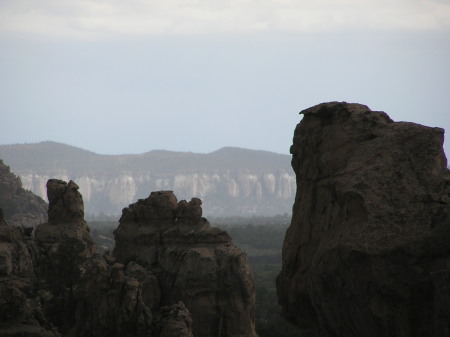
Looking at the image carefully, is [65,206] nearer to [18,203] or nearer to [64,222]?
[64,222]

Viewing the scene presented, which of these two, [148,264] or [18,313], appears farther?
[148,264]

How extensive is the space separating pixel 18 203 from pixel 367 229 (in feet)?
344

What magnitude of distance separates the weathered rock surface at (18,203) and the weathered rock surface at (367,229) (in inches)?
3702

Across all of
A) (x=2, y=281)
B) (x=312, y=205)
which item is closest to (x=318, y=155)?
(x=312, y=205)

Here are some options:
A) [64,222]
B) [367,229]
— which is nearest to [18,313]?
[367,229]

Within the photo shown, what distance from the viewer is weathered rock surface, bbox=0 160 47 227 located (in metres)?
111

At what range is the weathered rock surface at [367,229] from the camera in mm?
12734

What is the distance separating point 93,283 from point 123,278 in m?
1.11

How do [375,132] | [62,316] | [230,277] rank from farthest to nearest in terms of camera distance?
1. [230,277]
2. [62,316]
3. [375,132]

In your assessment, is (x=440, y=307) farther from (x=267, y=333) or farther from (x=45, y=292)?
(x=267, y=333)

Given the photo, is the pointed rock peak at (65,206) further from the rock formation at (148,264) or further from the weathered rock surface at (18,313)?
the weathered rock surface at (18,313)

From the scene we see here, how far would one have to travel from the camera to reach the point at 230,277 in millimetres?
44000

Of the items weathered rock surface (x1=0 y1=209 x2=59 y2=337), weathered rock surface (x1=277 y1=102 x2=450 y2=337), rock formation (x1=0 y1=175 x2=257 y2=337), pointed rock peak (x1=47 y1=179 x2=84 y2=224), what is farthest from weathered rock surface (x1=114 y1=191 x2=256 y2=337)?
weathered rock surface (x1=277 y1=102 x2=450 y2=337)

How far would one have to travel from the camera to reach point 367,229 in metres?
13.2
